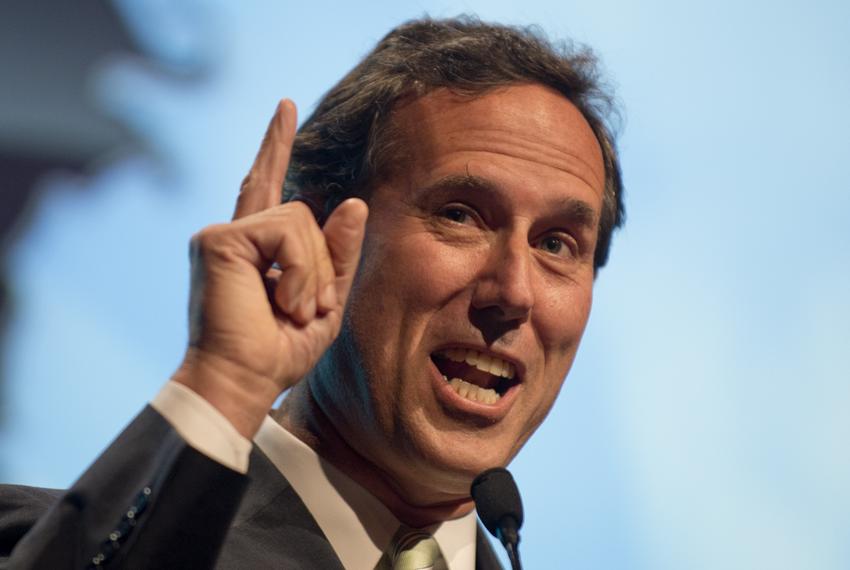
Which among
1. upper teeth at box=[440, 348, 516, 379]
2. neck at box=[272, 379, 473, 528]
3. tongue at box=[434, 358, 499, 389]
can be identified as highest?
upper teeth at box=[440, 348, 516, 379]

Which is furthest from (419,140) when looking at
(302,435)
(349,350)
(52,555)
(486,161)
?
(52,555)

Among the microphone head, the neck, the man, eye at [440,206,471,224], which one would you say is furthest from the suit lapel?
eye at [440,206,471,224]

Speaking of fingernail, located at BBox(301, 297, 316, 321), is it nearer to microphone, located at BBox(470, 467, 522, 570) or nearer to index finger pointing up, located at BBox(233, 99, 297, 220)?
index finger pointing up, located at BBox(233, 99, 297, 220)

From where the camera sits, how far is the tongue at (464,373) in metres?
1.96

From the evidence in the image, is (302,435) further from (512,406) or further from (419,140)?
(419,140)

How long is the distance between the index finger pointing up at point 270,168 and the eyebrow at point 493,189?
0.40 metres

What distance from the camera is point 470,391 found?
194 cm

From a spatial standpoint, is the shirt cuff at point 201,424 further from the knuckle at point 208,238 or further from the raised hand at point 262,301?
the knuckle at point 208,238

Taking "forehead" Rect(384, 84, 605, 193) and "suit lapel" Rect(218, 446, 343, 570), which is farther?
"forehead" Rect(384, 84, 605, 193)

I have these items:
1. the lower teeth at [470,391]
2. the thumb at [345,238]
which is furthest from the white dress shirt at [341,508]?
the thumb at [345,238]

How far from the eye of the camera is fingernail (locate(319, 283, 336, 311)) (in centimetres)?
156

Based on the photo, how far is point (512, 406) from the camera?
1977 mm

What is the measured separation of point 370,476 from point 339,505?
9cm

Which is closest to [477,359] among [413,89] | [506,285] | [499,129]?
[506,285]
